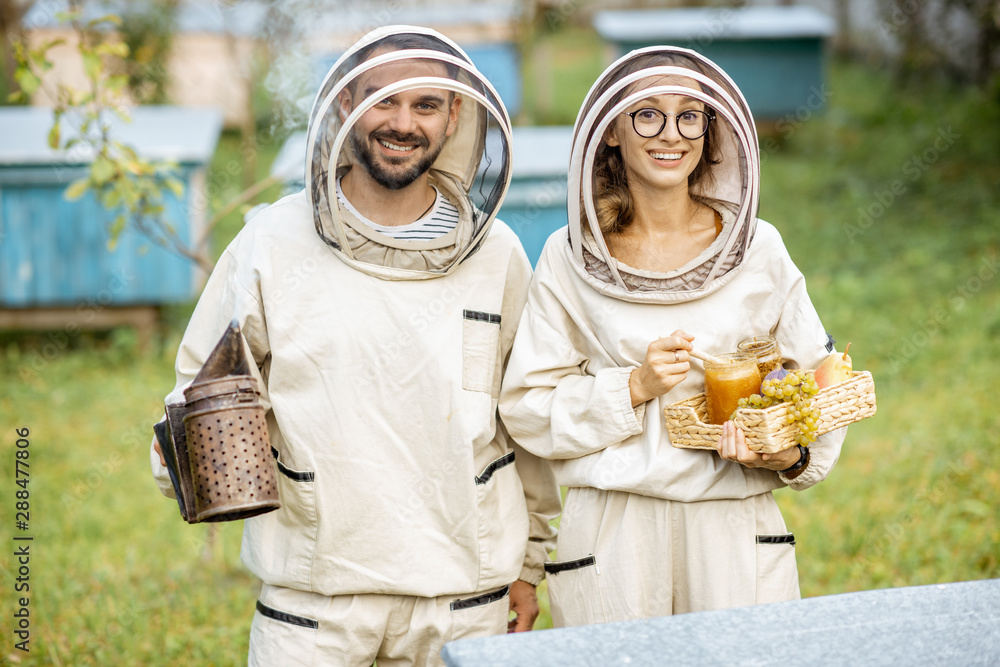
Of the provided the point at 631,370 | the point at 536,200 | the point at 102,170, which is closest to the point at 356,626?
the point at 631,370

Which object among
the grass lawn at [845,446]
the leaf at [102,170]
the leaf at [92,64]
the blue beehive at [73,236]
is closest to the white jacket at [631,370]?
the grass lawn at [845,446]

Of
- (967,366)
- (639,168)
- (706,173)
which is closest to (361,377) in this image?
(639,168)

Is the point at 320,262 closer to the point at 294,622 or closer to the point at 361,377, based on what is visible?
the point at 361,377

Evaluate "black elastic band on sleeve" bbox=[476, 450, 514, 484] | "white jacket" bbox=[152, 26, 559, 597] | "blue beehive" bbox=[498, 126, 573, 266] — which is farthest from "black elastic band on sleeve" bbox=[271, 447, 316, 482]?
"blue beehive" bbox=[498, 126, 573, 266]

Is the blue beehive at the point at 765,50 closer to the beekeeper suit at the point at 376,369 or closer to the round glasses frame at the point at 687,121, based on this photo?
the round glasses frame at the point at 687,121

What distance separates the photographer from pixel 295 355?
7.84 feet

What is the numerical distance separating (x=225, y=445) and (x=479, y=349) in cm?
72

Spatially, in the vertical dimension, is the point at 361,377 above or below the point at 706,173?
below

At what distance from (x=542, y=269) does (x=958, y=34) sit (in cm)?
1218

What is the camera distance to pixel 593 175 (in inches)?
97.3

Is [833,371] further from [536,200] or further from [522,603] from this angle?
[536,200]

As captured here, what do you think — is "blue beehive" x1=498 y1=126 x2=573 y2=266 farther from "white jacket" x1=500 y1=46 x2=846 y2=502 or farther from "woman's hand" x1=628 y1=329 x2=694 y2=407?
"woman's hand" x1=628 y1=329 x2=694 y2=407

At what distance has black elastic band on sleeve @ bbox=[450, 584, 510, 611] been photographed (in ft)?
8.06

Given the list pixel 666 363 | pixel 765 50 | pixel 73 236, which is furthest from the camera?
pixel 765 50
